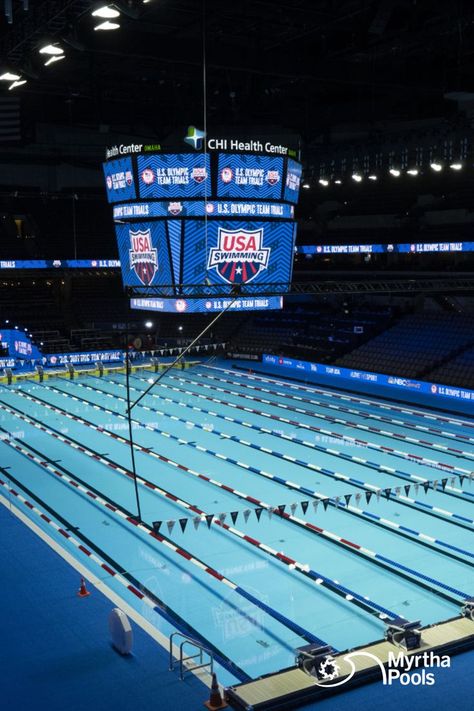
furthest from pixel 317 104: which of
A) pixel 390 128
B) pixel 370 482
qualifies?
pixel 370 482

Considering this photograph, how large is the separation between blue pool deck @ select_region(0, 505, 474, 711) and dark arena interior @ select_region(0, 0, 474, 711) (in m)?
0.04

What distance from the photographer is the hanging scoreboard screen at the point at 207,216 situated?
1552cm

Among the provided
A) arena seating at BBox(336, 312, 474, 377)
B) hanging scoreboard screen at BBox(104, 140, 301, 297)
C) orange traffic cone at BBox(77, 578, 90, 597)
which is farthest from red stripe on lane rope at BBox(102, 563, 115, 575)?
arena seating at BBox(336, 312, 474, 377)

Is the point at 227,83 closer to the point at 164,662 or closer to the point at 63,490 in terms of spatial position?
the point at 63,490

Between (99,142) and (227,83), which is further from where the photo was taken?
(99,142)

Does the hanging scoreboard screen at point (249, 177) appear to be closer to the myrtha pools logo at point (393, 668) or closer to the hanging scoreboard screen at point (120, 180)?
the hanging scoreboard screen at point (120, 180)

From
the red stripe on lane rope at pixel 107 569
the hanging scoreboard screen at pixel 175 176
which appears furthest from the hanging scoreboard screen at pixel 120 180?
the red stripe on lane rope at pixel 107 569

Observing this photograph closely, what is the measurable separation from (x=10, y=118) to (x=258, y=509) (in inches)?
927

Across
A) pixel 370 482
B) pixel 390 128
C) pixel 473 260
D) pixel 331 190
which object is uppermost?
pixel 390 128

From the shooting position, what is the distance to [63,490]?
14922 millimetres

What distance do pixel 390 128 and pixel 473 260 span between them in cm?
858

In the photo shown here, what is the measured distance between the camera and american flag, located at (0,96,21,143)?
2942 cm

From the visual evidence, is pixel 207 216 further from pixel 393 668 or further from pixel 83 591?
pixel 393 668

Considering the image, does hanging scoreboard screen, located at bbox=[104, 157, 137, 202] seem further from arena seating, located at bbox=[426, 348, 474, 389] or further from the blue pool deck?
arena seating, located at bbox=[426, 348, 474, 389]
